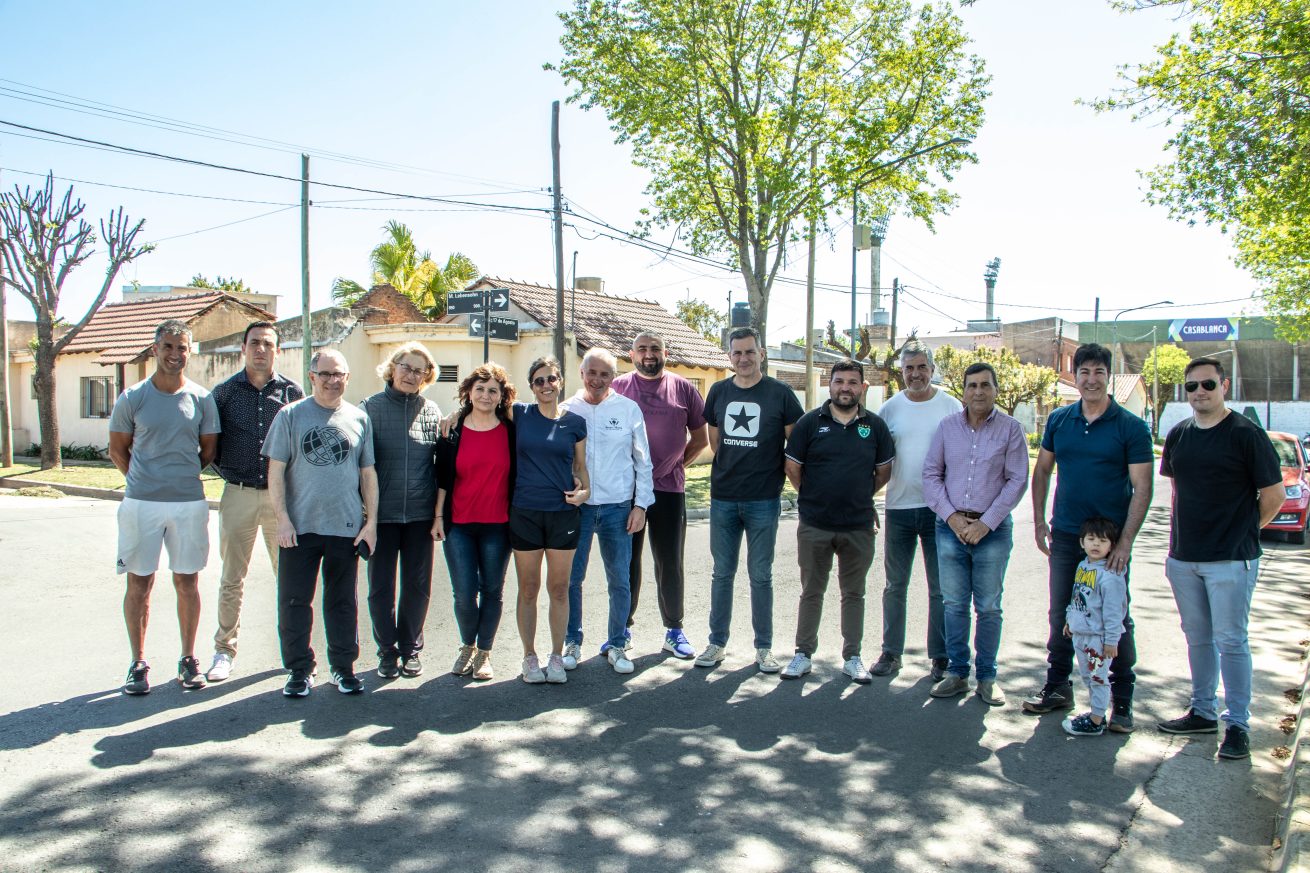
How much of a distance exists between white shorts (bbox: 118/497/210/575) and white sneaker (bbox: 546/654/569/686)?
2.03 meters

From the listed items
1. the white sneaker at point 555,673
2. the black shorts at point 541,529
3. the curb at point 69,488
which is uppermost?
the black shorts at point 541,529

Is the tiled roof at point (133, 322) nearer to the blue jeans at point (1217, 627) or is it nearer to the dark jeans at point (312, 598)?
the dark jeans at point (312, 598)

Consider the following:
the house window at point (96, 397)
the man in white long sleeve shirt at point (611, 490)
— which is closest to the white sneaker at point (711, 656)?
the man in white long sleeve shirt at point (611, 490)

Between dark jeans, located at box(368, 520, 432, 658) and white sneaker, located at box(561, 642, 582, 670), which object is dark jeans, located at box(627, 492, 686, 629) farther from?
dark jeans, located at box(368, 520, 432, 658)

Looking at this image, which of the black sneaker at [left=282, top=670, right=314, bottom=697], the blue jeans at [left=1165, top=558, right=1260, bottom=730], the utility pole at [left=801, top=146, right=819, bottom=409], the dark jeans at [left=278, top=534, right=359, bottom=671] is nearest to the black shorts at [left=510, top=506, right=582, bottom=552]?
the dark jeans at [left=278, top=534, right=359, bottom=671]

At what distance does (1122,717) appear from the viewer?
16.6 feet

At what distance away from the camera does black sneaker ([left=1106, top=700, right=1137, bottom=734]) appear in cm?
501

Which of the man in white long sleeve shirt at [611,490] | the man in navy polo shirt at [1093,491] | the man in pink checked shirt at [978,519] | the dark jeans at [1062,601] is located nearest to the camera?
the man in navy polo shirt at [1093,491]

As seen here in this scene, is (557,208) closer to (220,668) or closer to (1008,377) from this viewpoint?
(220,668)

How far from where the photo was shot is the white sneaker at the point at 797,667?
5.84m

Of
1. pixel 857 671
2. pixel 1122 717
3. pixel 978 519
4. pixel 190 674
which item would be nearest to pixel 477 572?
pixel 190 674

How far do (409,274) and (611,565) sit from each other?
33.5 metres

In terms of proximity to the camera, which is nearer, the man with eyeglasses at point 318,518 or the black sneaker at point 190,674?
the man with eyeglasses at point 318,518

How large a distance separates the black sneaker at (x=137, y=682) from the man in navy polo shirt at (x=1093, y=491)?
15.7ft
